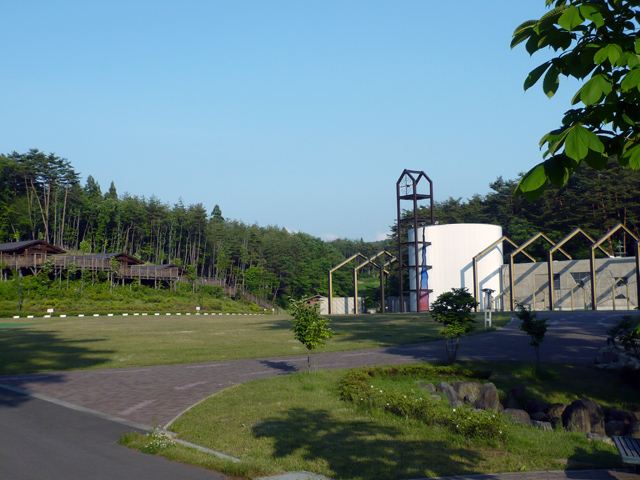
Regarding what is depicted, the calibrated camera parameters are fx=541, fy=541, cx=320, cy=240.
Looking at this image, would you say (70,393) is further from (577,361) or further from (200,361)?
(577,361)

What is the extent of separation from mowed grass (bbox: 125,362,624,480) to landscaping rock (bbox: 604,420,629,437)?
180cm

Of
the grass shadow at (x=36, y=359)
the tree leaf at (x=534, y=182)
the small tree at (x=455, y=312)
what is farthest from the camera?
the small tree at (x=455, y=312)

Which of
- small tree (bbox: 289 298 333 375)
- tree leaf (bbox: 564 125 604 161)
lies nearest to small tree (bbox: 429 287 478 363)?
small tree (bbox: 289 298 333 375)

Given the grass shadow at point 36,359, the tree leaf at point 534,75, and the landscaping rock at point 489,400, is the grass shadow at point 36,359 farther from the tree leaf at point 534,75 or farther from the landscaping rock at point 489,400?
the tree leaf at point 534,75

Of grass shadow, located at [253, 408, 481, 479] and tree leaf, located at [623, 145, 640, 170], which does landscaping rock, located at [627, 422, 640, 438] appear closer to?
grass shadow, located at [253, 408, 481, 479]

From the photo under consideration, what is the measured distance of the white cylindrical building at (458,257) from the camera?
49.2 metres

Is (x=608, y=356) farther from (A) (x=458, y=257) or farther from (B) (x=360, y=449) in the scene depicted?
(A) (x=458, y=257)

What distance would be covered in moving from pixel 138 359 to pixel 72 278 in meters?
51.0

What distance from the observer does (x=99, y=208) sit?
95.3 meters

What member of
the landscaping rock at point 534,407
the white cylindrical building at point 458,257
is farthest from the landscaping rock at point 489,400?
the white cylindrical building at point 458,257

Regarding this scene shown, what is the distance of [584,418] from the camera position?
11719mm

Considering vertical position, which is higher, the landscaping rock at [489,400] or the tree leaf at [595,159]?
the tree leaf at [595,159]

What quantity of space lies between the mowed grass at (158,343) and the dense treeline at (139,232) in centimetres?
4922

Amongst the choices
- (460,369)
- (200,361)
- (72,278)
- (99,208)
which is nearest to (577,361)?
(460,369)
